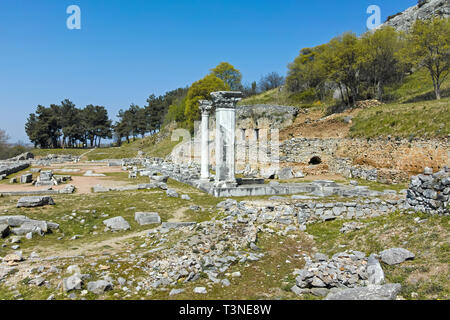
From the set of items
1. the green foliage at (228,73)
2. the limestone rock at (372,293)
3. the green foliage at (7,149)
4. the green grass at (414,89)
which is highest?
the green foliage at (228,73)

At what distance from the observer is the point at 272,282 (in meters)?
5.96

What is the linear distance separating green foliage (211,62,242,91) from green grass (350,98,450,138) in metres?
33.0

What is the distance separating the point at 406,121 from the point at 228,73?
130 feet

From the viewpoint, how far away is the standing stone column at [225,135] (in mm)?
14773

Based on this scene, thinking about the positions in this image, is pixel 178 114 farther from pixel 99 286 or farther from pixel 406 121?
pixel 99 286

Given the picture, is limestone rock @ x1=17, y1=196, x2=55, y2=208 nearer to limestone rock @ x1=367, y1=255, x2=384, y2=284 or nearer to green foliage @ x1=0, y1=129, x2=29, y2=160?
limestone rock @ x1=367, y1=255, x2=384, y2=284

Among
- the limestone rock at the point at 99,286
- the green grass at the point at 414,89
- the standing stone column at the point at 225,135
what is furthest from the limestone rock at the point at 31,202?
the green grass at the point at 414,89

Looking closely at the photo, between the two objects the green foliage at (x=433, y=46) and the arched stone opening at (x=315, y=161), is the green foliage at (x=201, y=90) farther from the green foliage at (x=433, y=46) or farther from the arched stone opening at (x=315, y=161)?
the green foliage at (x=433, y=46)

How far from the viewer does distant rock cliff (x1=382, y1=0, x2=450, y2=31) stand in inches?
2087

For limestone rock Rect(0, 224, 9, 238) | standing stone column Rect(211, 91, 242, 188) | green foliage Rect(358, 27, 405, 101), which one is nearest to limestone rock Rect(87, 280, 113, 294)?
limestone rock Rect(0, 224, 9, 238)

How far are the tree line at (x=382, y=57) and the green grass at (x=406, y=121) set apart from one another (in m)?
6.46
